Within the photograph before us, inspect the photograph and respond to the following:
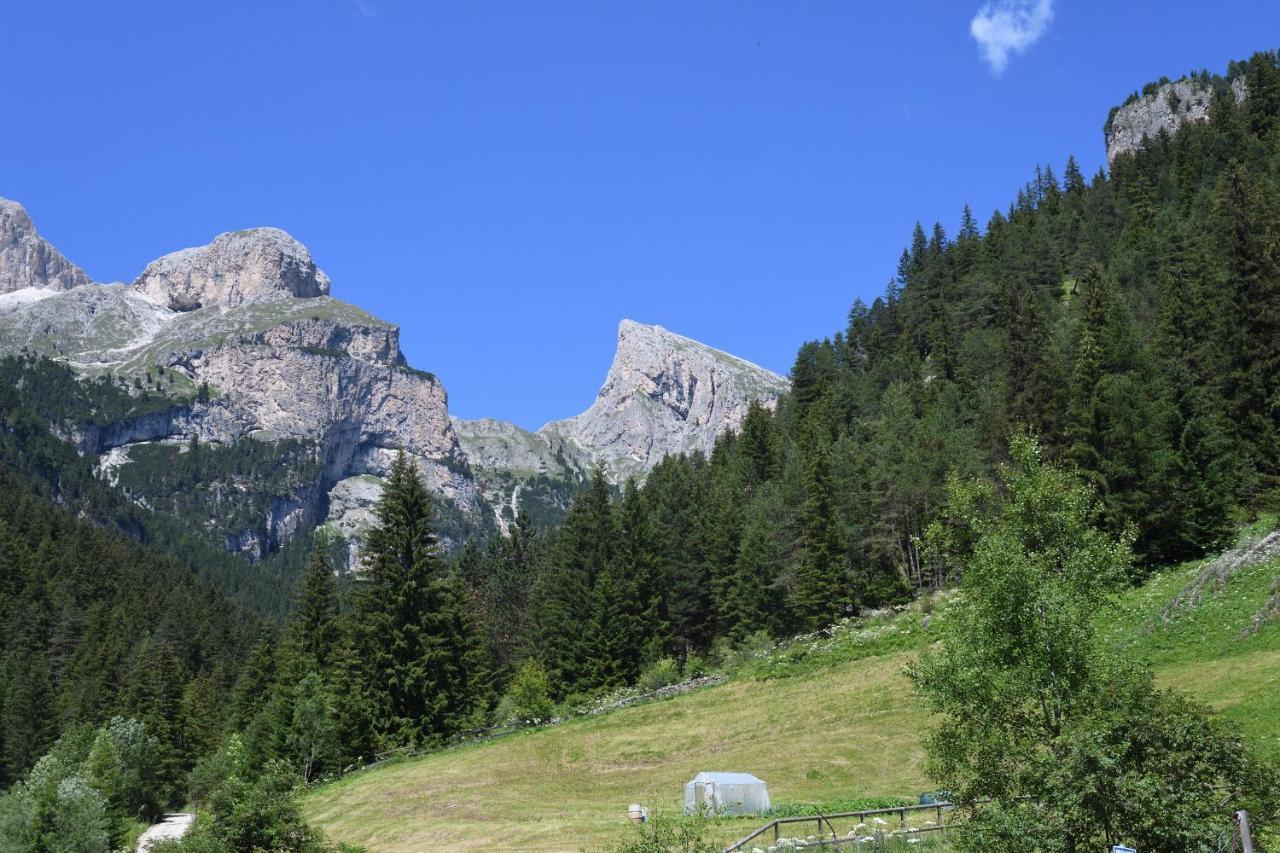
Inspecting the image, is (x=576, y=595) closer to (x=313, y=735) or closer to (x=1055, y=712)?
(x=313, y=735)

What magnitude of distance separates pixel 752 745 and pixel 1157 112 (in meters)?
162

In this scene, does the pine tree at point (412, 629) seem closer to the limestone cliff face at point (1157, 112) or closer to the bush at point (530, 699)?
the bush at point (530, 699)

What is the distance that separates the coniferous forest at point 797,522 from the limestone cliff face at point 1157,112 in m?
44.8

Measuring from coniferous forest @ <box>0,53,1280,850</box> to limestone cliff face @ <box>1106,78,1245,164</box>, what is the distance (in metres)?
44.8

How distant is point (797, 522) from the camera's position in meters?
65.8

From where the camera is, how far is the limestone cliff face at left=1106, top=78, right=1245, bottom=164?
154 metres

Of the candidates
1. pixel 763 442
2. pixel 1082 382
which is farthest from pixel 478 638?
pixel 763 442

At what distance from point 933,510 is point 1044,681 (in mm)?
43530

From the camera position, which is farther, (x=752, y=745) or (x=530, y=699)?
(x=530, y=699)

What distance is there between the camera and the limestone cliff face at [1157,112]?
507ft

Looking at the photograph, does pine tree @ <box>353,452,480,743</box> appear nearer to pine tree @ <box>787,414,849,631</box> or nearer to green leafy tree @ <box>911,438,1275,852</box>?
pine tree @ <box>787,414,849,631</box>

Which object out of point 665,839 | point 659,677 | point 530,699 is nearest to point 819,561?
point 659,677

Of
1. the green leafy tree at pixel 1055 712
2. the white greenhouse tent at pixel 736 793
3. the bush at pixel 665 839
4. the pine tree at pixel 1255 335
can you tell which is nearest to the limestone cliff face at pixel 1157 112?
the pine tree at pixel 1255 335

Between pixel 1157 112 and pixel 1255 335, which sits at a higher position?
pixel 1157 112
